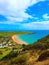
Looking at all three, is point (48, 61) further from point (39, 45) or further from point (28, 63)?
point (39, 45)

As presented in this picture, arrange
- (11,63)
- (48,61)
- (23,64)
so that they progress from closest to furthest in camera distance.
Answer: (48,61) → (23,64) → (11,63)

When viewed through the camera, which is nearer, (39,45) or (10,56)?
(10,56)

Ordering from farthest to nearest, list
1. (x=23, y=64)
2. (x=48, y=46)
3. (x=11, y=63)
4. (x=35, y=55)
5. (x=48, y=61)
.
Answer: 1. (x=48, y=46)
2. (x=35, y=55)
3. (x=11, y=63)
4. (x=23, y=64)
5. (x=48, y=61)

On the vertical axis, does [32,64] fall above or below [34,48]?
below

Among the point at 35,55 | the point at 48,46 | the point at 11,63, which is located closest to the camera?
the point at 11,63

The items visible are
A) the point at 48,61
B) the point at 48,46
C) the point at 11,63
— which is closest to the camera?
the point at 48,61

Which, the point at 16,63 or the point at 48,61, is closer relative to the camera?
the point at 48,61

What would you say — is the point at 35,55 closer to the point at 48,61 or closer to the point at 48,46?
the point at 48,46

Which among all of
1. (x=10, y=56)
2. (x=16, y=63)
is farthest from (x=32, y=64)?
(x=10, y=56)

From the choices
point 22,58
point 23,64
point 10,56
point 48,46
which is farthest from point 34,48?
point 23,64
